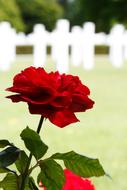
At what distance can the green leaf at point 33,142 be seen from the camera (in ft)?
4.83

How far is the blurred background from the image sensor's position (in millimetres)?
5727

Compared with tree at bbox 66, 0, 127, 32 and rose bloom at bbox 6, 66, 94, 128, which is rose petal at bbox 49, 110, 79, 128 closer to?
rose bloom at bbox 6, 66, 94, 128

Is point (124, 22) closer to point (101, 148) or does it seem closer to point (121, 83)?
point (121, 83)

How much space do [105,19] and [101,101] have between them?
88.9 feet

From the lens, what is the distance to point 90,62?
16.0m

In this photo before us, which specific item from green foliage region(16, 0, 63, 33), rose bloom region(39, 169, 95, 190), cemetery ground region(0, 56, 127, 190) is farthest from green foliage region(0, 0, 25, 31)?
rose bloom region(39, 169, 95, 190)

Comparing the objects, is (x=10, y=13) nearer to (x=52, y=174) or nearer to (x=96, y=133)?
(x=96, y=133)

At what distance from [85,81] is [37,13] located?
29974 millimetres

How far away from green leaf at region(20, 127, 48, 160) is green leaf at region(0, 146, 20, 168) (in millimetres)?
33

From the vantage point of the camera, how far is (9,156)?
1.43 meters

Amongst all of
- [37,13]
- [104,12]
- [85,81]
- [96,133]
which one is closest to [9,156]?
[96,133]

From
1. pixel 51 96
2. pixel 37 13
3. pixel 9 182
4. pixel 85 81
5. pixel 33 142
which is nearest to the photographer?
pixel 51 96

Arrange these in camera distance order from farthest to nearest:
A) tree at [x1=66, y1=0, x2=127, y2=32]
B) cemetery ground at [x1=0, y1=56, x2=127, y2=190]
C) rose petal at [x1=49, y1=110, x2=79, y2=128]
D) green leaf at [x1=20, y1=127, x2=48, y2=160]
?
tree at [x1=66, y1=0, x2=127, y2=32] → cemetery ground at [x1=0, y1=56, x2=127, y2=190] → green leaf at [x1=20, y1=127, x2=48, y2=160] → rose petal at [x1=49, y1=110, x2=79, y2=128]

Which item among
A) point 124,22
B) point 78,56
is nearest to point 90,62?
point 78,56
